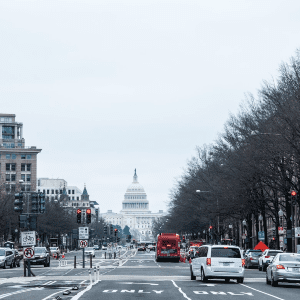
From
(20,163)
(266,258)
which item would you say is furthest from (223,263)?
(20,163)

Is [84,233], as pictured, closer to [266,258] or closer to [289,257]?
[266,258]

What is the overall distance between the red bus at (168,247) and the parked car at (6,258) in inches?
723

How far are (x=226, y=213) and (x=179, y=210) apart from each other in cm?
3275

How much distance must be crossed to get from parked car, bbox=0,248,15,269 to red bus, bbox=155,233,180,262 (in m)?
18.4

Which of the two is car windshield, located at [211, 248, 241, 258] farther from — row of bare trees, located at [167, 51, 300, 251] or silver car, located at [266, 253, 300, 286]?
row of bare trees, located at [167, 51, 300, 251]

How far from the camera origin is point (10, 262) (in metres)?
58.4

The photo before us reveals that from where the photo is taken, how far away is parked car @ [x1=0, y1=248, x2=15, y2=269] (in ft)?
184

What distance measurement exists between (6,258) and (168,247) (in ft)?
70.9

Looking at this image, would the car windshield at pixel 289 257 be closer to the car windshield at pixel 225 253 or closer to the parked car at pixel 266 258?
the car windshield at pixel 225 253

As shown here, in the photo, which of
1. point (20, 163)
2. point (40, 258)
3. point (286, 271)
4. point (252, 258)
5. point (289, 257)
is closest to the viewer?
point (286, 271)

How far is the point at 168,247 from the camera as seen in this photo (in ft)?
243

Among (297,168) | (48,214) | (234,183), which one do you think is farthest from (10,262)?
(48,214)

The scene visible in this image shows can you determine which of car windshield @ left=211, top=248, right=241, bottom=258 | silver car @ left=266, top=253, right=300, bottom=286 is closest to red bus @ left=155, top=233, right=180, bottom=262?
car windshield @ left=211, top=248, right=241, bottom=258

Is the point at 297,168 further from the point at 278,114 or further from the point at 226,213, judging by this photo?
the point at 226,213
